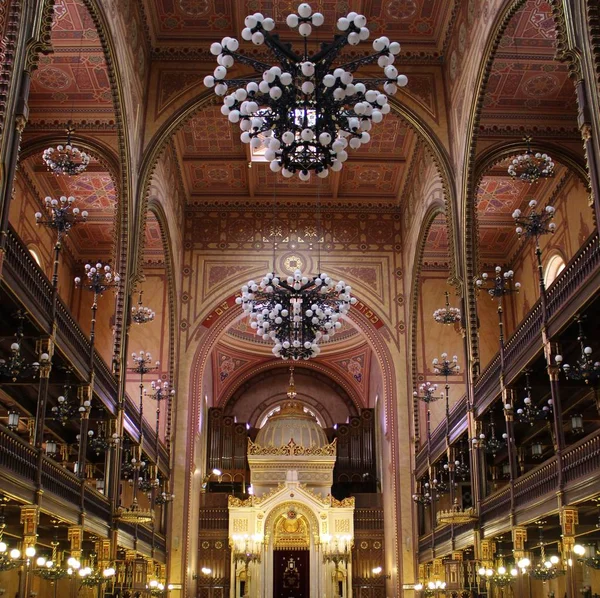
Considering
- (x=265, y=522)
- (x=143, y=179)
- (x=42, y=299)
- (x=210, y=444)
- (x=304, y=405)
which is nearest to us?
(x=42, y=299)

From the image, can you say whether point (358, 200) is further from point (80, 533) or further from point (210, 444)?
point (80, 533)

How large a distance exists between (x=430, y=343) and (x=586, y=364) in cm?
1423

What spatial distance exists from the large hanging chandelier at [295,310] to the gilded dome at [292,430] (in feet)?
53.8

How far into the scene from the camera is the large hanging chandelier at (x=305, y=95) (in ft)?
32.1

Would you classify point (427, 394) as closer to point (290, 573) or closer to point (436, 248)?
point (436, 248)

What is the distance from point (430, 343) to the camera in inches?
1025

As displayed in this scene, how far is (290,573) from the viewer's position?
3034cm

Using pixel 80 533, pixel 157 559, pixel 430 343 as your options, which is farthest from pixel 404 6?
pixel 157 559

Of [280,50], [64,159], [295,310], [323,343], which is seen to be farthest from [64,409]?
[323,343]

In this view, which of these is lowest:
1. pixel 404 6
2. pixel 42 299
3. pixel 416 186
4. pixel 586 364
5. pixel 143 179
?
pixel 586 364

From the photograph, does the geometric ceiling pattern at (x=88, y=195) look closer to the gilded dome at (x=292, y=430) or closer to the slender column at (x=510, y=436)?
the gilded dome at (x=292, y=430)

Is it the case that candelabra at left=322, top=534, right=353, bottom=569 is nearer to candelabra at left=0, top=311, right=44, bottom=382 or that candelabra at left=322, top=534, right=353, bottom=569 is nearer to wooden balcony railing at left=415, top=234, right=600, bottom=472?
wooden balcony railing at left=415, top=234, right=600, bottom=472

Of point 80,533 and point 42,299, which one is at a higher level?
point 42,299

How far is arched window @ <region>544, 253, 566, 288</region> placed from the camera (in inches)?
862
